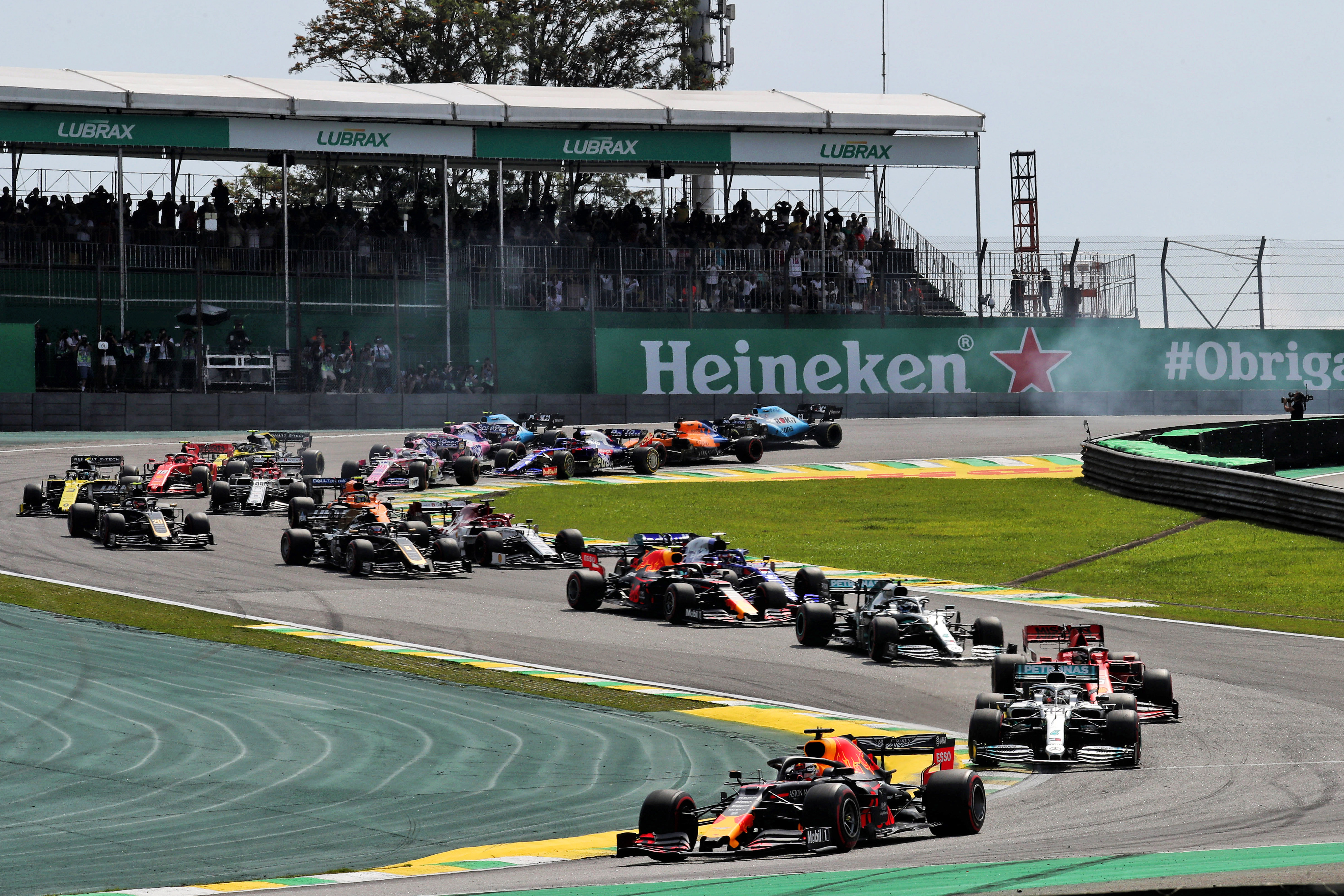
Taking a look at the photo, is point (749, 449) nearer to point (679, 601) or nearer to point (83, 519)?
point (83, 519)

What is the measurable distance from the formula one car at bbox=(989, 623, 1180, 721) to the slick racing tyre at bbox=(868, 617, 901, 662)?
4.61 ft

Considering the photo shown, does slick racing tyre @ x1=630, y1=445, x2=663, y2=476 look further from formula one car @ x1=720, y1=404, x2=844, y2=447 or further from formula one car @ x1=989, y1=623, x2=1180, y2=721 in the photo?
formula one car @ x1=989, y1=623, x2=1180, y2=721

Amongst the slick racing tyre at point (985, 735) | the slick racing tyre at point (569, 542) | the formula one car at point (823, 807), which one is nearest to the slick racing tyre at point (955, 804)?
the formula one car at point (823, 807)

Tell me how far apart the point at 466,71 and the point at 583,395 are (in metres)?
22.3

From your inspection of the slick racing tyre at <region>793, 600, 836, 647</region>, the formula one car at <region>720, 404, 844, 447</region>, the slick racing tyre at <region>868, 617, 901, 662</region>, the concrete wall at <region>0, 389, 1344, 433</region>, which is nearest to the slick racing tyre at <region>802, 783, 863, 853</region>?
the slick racing tyre at <region>868, 617, 901, 662</region>

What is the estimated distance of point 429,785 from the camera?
11.7 m

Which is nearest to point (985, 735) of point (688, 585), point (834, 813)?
point (834, 813)

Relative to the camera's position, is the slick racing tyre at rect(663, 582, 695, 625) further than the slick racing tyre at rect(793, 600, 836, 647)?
Yes

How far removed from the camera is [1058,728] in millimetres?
12766

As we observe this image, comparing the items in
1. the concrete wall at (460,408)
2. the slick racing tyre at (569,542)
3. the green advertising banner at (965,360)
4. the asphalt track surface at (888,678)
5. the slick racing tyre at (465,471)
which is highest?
the green advertising banner at (965,360)

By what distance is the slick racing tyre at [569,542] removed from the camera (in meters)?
24.7

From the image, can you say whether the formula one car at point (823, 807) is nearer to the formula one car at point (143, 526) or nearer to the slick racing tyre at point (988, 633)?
the slick racing tyre at point (988, 633)

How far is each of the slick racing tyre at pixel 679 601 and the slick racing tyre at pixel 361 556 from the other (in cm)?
539

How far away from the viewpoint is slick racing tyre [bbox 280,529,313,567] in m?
24.1
